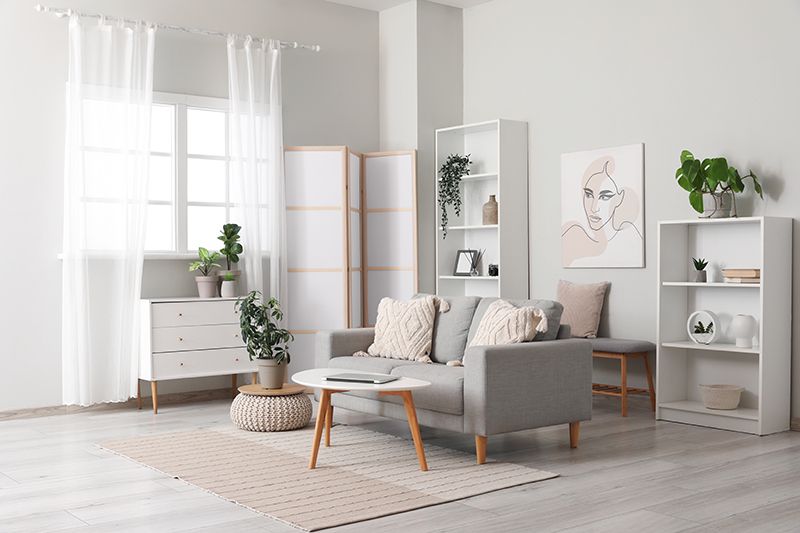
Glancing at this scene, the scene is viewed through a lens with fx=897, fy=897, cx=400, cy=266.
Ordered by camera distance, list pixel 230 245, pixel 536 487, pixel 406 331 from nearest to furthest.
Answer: pixel 536 487 → pixel 406 331 → pixel 230 245

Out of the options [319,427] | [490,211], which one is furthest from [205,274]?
[319,427]

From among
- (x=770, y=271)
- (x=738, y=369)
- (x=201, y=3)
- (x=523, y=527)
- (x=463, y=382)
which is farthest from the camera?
(x=201, y=3)

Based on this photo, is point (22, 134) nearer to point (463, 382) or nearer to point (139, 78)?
point (139, 78)

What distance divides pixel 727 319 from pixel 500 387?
2114mm

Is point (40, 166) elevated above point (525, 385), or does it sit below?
above

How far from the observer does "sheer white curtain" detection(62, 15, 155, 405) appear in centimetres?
619

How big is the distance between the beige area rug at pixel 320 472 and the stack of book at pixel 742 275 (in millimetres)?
2028

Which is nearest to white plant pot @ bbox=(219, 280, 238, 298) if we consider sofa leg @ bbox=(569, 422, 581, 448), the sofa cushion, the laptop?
the sofa cushion

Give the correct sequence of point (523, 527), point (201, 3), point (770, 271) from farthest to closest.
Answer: point (201, 3) → point (770, 271) → point (523, 527)

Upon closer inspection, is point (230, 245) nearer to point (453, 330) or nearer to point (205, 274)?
point (205, 274)

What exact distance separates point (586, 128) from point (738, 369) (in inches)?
84.9

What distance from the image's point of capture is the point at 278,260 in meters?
7.13

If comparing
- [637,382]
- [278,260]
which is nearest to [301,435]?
[278,260]

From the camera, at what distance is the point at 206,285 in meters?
6.69
